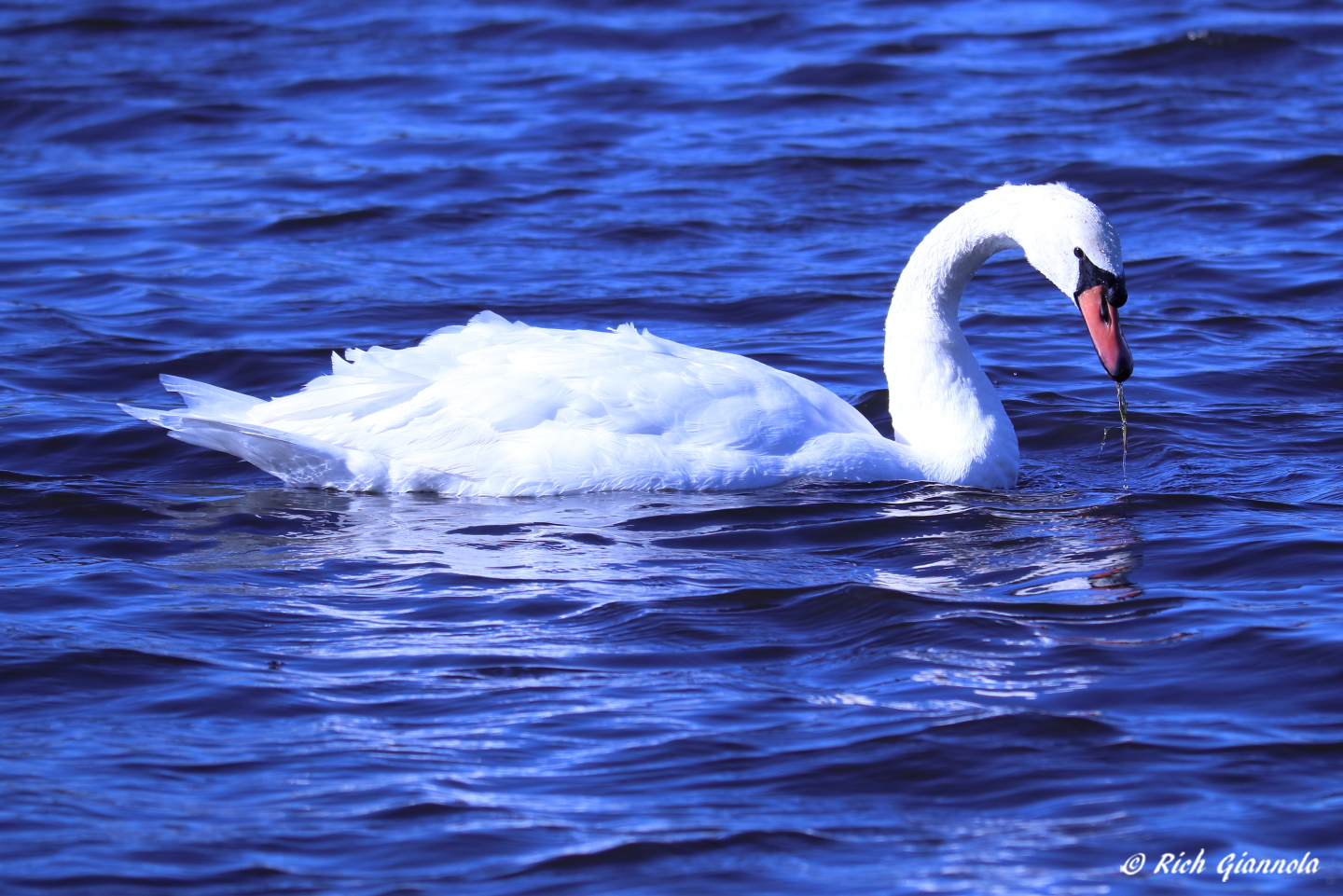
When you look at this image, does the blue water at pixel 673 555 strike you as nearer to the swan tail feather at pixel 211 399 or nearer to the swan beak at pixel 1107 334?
the swan tail feather at pixel 211 399

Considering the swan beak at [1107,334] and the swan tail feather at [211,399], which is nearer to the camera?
the swan beak at [1107,334]

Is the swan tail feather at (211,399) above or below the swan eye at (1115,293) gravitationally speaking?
below

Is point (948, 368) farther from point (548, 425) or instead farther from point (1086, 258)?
point (548, 425)

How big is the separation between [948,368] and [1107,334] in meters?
0.85

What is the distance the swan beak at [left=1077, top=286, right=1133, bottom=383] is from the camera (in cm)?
746

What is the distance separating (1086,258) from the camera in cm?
762

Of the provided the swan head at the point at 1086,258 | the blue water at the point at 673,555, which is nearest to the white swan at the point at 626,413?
the swan head at the point at 1086,258

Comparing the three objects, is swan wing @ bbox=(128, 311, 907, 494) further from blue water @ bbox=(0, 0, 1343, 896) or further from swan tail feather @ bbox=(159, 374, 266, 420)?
blue water @ bbox=(0, 0, 1343, 896)

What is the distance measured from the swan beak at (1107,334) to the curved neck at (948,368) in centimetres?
62

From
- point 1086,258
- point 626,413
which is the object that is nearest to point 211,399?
point 626,413

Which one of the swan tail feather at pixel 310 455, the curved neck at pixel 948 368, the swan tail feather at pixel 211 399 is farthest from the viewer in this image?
the curved neck at pixel 948 368

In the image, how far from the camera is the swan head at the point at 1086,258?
24.6 feet

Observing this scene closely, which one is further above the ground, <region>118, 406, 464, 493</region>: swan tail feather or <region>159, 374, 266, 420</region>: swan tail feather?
<region>159, 374, 266, 420</region>: swan tail feather

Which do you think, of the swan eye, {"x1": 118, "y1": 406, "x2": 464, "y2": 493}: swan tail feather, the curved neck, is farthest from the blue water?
the swan eye
